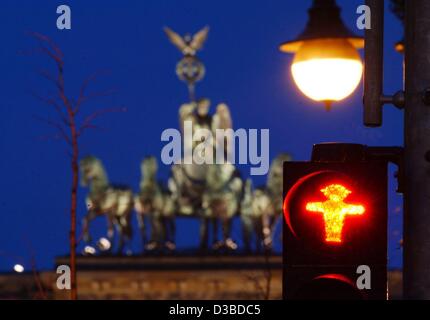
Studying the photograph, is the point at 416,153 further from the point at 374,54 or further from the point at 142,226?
the point at 142,226

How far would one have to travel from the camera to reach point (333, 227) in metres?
6.34

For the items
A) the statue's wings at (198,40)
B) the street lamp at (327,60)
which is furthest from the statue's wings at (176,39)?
the street lamp at (327,60)

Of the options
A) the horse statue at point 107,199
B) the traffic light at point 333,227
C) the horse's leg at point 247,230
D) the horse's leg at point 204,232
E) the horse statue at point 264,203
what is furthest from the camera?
the horse's leg at point 204,232

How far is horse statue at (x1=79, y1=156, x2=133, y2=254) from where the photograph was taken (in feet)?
145

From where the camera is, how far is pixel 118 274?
43.0m

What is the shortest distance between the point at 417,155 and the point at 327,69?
5.24 ft

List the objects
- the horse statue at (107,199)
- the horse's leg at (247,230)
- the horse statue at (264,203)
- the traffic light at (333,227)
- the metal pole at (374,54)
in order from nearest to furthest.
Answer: the traffic light at (333,227) → the metal pole at (374,54) → the horse statue at (107,199) → the horse statue at (264,203) → the horse's leg at (247,230)

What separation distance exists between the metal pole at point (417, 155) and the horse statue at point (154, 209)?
1560 inches

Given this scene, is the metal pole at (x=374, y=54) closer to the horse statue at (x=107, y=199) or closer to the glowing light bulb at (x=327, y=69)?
the glowing light bulb at (x=327, y=69)

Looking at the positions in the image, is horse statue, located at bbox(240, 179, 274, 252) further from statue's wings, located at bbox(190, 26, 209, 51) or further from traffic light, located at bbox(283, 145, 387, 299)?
traffic light, located at bbox(283, 145, 387, 299)

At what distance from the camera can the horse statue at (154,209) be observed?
46.3m
